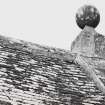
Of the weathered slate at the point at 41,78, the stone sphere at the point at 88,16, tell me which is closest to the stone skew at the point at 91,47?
the stone sphere at the point at 88,16

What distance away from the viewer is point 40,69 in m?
7.10

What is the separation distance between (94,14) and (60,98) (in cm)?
458

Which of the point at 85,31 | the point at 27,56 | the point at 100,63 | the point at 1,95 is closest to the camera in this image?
the point at 1,95

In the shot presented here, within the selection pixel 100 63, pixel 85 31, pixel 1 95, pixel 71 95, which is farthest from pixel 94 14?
pixel 1 95

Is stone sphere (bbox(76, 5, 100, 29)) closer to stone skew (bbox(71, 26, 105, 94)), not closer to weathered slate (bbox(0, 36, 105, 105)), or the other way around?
stone skew (bbox(71, 26, 105, 94))

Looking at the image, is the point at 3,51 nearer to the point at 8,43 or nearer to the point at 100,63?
the point at 8,43

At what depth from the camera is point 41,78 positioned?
22.0 ft

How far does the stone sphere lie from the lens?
9953mm

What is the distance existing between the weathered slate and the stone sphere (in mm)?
2036

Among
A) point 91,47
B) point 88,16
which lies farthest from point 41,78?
point 88,16

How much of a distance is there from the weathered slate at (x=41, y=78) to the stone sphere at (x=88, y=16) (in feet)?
6.68

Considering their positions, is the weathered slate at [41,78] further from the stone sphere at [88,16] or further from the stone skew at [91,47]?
the stone sphere at [88,16]

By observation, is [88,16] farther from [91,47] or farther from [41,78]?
[41,78]

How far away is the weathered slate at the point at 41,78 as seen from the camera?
19.4 feet
